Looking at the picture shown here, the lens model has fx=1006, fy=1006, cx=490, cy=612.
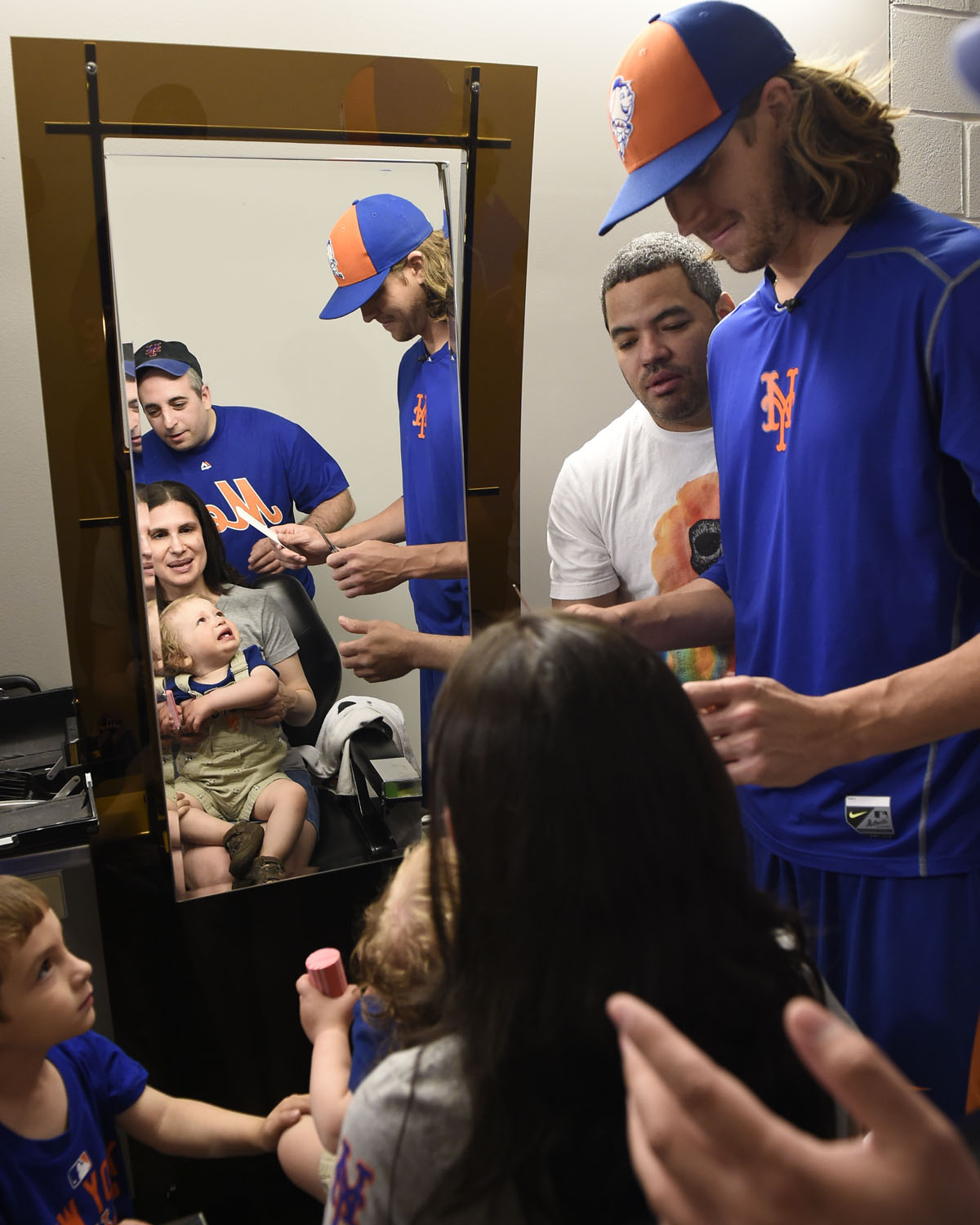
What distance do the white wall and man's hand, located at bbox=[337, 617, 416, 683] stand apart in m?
0.54

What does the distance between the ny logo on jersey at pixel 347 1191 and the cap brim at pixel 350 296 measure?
1.40m

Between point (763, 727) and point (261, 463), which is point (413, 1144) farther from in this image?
point (261, 463)

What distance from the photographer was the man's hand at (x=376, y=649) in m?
1.87

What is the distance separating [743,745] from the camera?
3.34ft

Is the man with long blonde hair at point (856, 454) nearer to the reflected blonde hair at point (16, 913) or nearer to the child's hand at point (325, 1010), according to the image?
the child's hand at point (325, 1010)

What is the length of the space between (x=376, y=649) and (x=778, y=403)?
0.89 m

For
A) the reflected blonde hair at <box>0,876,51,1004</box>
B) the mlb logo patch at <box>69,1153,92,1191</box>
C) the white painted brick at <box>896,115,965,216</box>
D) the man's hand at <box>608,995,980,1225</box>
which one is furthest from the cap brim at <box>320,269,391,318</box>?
the man's hand at <box>608,995,980,1225</box>

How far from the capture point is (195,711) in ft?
5.71

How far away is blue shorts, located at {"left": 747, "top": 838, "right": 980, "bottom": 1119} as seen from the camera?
3.98 feet

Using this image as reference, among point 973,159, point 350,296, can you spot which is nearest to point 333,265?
point 350,296

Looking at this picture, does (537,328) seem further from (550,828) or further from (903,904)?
(550,828)

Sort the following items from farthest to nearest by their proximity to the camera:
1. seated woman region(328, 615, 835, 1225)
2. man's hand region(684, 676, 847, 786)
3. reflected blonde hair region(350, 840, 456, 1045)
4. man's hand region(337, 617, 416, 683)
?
1. man's hand region(337, 617, 416, 683)
2. man's hand region(684, 676, 847, 786)
3. reflected blonde hair region(350, 840, 456, 1045)
4. seated woman region(328, 615, 835, 1225)

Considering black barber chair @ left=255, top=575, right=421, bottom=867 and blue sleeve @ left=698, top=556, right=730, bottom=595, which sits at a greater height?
blue sleeve @ left=698, top=556, right=730, bottom=595

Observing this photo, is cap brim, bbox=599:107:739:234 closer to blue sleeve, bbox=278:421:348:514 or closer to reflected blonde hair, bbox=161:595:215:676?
blue sleeve, bbox=278:421:348:514
